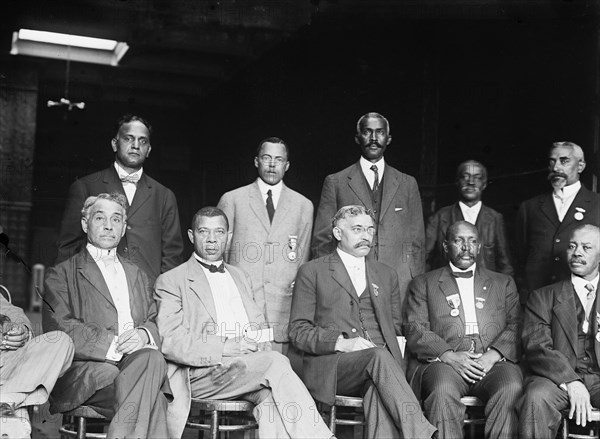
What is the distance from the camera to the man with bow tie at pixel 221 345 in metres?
4.19

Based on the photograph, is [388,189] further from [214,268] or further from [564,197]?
[214,268]

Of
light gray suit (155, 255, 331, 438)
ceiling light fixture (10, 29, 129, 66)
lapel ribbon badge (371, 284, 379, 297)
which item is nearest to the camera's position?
light gray suit (155, 255, 331, 438)

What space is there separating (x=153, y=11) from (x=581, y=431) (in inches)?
159

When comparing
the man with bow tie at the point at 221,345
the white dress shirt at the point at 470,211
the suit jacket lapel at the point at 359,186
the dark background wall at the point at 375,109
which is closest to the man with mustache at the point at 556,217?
the white dress shirt at the point at 470,211

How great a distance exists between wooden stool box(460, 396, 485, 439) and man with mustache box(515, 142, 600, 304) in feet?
3.43

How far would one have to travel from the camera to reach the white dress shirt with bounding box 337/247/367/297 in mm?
4882

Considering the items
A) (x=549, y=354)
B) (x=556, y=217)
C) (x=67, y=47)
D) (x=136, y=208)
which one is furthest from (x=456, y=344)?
(x=67, y=47)

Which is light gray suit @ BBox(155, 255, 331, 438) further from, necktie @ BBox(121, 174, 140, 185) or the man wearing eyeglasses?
necktie @ BBox(121, 174, 140, 185)

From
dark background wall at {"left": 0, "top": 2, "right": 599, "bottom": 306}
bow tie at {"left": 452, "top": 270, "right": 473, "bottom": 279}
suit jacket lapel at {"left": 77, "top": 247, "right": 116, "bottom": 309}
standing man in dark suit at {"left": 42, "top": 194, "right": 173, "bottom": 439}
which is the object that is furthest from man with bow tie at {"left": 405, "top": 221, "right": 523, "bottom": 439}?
suit jacket lapel at {"left": 77, "top": 247, "right": 116, "bottom": 309}

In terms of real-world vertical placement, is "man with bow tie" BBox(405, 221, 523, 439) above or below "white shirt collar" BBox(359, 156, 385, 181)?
below

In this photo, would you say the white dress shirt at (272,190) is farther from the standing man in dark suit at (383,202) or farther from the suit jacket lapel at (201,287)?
the suit jacket lapel at (201,287)

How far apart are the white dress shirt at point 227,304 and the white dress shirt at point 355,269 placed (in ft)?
2.05

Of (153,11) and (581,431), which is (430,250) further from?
(153,11)

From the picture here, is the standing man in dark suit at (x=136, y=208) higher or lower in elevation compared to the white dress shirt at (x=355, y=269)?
higher
